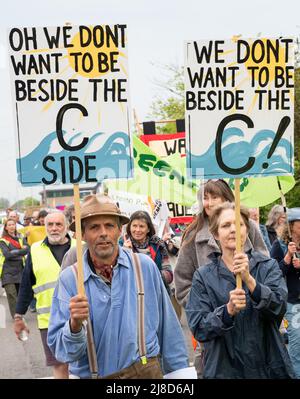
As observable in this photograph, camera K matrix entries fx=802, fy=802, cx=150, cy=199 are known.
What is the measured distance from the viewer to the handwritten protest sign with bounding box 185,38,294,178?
15.4ft

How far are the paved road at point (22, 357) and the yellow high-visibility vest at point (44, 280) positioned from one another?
1.77 metres

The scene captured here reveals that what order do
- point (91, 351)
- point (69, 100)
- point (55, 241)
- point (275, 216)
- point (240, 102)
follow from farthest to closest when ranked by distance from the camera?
point (275, 216) < point (55, 241) < point (240, 102) < point (69, 100) < point (91, 351)

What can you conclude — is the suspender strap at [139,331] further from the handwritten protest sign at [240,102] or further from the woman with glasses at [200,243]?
the woman with glasses at [200,243]

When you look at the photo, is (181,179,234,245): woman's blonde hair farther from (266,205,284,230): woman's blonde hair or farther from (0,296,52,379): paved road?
(266,205,284,230): woman's blonde hair

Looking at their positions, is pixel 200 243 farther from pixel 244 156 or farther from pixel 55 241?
pixel 55 241

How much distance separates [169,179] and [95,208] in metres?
5.81

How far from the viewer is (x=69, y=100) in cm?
449

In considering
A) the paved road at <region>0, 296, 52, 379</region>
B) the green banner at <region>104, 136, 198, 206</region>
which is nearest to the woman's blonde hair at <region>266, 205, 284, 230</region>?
the green banner at <region>104, 136, 198, 206</region>

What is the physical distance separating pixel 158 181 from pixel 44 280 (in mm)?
3474

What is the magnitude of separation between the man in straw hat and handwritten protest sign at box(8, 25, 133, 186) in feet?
1.07

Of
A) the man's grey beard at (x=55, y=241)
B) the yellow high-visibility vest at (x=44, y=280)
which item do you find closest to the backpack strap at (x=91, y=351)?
the yellow high-visibility vest at (x=44, y=280)

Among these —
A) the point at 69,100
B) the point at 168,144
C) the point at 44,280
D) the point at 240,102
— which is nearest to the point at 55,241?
the point at 44,280

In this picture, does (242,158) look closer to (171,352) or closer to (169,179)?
(171,352)

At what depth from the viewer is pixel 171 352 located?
4.32 m
